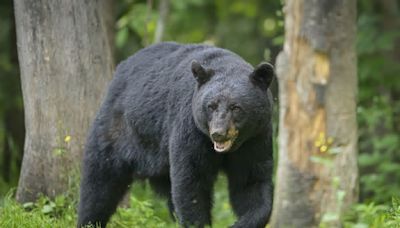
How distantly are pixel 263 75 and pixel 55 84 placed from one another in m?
2.46

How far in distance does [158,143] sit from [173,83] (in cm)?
58

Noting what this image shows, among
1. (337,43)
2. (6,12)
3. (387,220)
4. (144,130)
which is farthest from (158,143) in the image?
(6,12)

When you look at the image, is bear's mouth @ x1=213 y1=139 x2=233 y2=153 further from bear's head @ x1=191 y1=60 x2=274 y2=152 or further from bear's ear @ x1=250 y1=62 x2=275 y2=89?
bear's ear @ x1=250 y1=62 x2=275 y2=89

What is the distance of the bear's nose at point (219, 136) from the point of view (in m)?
6.69

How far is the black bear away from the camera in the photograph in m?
7.00

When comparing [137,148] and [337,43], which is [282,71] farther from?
[137,148]

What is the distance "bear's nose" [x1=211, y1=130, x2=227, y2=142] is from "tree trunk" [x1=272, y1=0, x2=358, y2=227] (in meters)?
1.24

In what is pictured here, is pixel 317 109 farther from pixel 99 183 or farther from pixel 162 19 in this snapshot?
pixel 162 19

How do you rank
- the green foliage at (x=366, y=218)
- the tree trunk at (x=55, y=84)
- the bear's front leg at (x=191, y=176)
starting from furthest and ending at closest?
the tree trunk at (x=55, y=84) < the bear's front leg at (x=191, y=176) < the green foliage at (x=366, y=218)

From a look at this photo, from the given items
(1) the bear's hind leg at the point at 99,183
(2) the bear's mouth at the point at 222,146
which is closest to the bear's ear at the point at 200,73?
(2) the bear's mouth at the point at 222,146

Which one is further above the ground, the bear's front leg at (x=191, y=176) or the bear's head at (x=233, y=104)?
the bear's head at (x=233, y=104)

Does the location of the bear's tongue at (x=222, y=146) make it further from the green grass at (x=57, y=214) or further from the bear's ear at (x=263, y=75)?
the green grass at (x=57, y=214)

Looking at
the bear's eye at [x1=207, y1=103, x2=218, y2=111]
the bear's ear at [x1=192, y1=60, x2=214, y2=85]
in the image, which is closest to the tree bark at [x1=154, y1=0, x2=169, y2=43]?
the bear's ear at [x1=192, y1=60, x2=214, y2=85]

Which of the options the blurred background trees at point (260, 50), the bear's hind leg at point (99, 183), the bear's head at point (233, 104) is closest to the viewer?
the bear's head at point (233, 104)
